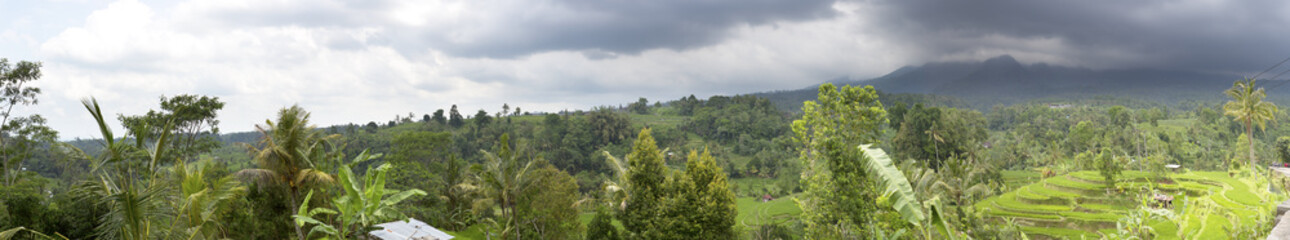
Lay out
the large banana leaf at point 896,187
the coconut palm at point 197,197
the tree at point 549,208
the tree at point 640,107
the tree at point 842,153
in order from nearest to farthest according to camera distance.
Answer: the large banana leaf at point 896,187 → the coconut palm at point 197,197 → the tree at point 842,153 → the tree at point 549,208 → the tree at point 640,107

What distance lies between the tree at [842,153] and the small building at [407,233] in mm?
9199

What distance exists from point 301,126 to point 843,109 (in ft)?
33.5

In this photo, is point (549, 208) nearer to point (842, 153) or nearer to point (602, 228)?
point (602, 228)

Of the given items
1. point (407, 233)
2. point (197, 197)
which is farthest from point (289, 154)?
point (407, 233)

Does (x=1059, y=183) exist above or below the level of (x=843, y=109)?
below

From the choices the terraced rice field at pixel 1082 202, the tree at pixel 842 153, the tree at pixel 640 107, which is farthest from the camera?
the tree at pixel 640 107

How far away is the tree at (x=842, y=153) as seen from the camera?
33.6ft

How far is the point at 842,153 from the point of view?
10.3 metres

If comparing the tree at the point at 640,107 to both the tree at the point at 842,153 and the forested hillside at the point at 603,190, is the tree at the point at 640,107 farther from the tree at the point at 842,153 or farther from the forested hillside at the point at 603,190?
the tree at the point at 842,153

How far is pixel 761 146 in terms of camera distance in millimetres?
68250

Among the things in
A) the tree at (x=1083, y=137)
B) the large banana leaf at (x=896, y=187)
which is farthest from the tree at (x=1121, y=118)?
the large banana leaf at (x=896, y=187)

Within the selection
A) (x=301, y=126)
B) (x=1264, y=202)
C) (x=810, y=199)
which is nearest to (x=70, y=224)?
(x=301, y=126)

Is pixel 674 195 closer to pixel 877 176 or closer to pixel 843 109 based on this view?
pixel 843 109

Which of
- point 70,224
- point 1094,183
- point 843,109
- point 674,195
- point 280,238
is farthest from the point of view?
point 1094,183
